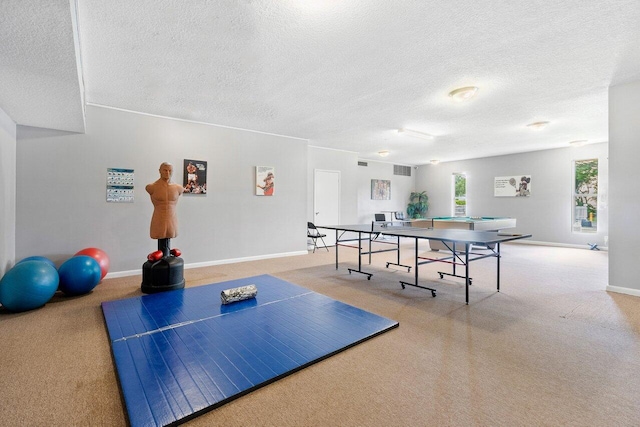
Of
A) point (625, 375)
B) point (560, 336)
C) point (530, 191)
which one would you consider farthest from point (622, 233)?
point (530, 191)

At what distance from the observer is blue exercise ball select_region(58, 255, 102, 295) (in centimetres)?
364

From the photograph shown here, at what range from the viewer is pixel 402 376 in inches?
79.7

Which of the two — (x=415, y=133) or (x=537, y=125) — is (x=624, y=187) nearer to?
(x=537, y=125)

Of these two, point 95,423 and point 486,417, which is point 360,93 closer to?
point 486,417

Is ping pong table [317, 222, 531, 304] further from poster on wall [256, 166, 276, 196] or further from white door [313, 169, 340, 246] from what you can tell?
white door [313, 169, 340, 246]

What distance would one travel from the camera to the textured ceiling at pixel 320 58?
7.96 feet

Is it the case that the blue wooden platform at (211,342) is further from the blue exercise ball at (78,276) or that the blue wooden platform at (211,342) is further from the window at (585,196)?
the window at (585,196)

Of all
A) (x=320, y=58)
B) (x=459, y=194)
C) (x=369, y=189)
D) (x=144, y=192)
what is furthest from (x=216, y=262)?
(x=459, y=194)

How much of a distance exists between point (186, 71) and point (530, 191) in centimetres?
963

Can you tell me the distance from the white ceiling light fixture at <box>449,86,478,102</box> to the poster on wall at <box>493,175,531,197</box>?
6.32 m

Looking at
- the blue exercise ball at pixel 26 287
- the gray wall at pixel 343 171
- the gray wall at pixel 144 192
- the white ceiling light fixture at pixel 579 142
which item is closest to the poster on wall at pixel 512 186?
the white ceiling light fixture at pixel 579 142

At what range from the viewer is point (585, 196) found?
7973mm

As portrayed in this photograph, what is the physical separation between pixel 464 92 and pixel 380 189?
22.3ft

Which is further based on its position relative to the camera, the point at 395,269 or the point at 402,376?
the point at 395,269
